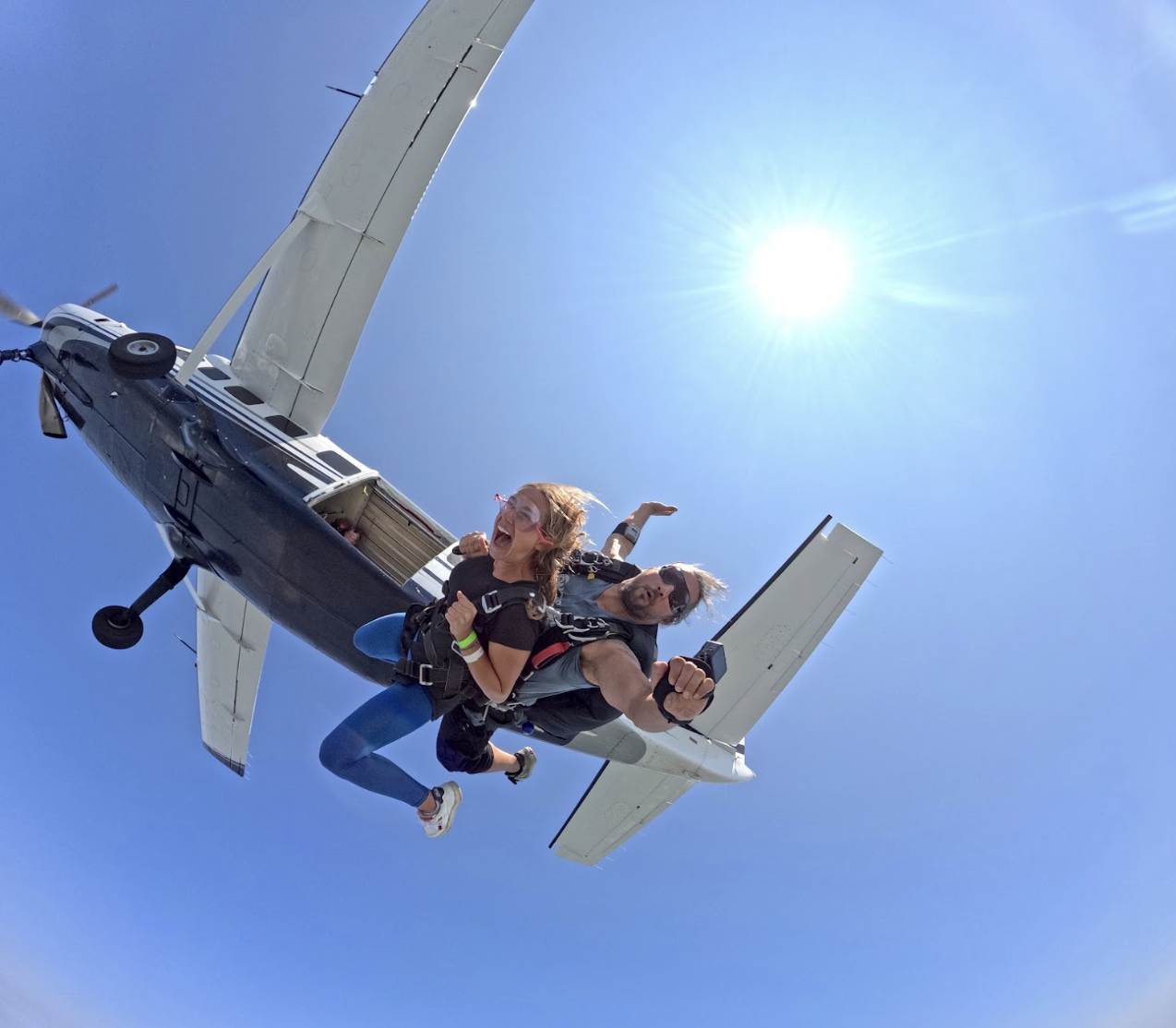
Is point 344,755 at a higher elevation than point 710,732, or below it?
below

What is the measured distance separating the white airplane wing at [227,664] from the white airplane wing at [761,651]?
5.85 m

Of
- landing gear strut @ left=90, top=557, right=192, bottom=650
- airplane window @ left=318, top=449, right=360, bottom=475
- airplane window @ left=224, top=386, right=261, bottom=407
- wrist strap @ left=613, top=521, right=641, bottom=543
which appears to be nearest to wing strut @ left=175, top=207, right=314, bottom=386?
airplane window @ left=224, top=386, right=261, bottom=407

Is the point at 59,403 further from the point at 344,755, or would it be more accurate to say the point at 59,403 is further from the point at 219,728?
the point at 344,755

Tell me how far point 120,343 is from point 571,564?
6033 millimetres

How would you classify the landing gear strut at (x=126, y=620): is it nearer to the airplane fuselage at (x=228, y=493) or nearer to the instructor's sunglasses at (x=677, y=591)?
the airplane fuselage at (x=228, y=493)

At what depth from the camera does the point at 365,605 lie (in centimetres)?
584

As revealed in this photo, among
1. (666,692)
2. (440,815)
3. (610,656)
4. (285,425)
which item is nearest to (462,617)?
(610,656)

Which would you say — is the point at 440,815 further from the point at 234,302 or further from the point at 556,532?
the point at 234,302

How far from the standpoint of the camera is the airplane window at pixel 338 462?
7.37m

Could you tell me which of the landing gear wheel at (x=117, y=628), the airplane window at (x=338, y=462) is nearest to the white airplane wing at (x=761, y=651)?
the airplane window at (x=338, y=462)

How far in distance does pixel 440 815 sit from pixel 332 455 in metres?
4.66

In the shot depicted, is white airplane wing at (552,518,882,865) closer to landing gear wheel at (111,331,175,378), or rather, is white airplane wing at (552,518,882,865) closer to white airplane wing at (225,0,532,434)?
white airplane wing at (225,0,532,434)

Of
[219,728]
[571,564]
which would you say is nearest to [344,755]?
[571,564]

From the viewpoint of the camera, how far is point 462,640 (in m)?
3.08
